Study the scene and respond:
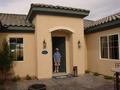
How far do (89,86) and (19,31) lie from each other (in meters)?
6.30

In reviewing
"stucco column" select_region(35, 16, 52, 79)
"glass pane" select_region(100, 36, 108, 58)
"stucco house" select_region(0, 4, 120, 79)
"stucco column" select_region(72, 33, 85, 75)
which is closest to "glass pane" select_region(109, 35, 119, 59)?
"stucco house" select_region(0, 4, 120, 79)

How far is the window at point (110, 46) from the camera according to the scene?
41.8 ft

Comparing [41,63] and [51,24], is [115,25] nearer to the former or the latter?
[51,24]

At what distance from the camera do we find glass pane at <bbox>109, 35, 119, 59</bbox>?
12703mm

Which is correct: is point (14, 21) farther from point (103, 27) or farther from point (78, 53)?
point (103, 27)

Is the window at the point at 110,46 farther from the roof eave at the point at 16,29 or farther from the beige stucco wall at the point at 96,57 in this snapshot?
the roof eave at the point at 16,29

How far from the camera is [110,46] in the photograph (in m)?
13.4

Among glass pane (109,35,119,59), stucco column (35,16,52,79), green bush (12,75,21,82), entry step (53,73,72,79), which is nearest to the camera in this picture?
glass pane (109,35,119,59)

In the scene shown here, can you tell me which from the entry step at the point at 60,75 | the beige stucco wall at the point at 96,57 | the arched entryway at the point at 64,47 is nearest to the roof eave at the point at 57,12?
the arched entryway at the point at 64,47

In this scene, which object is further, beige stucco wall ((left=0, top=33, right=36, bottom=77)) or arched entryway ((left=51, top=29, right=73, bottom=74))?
arched entryway ((left=51, top=29, right=73, bottom=74))

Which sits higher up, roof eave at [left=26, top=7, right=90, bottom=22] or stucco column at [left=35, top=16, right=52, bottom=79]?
roof eave at [left=26, top=7, right=90, bottom=22]

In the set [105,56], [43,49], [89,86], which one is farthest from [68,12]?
[89,86]

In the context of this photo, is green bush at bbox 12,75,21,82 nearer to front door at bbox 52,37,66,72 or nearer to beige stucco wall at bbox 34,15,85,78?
beige stucco wall at bbox 34,15,85,78

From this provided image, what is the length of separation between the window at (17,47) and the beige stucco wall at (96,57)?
544 cm
